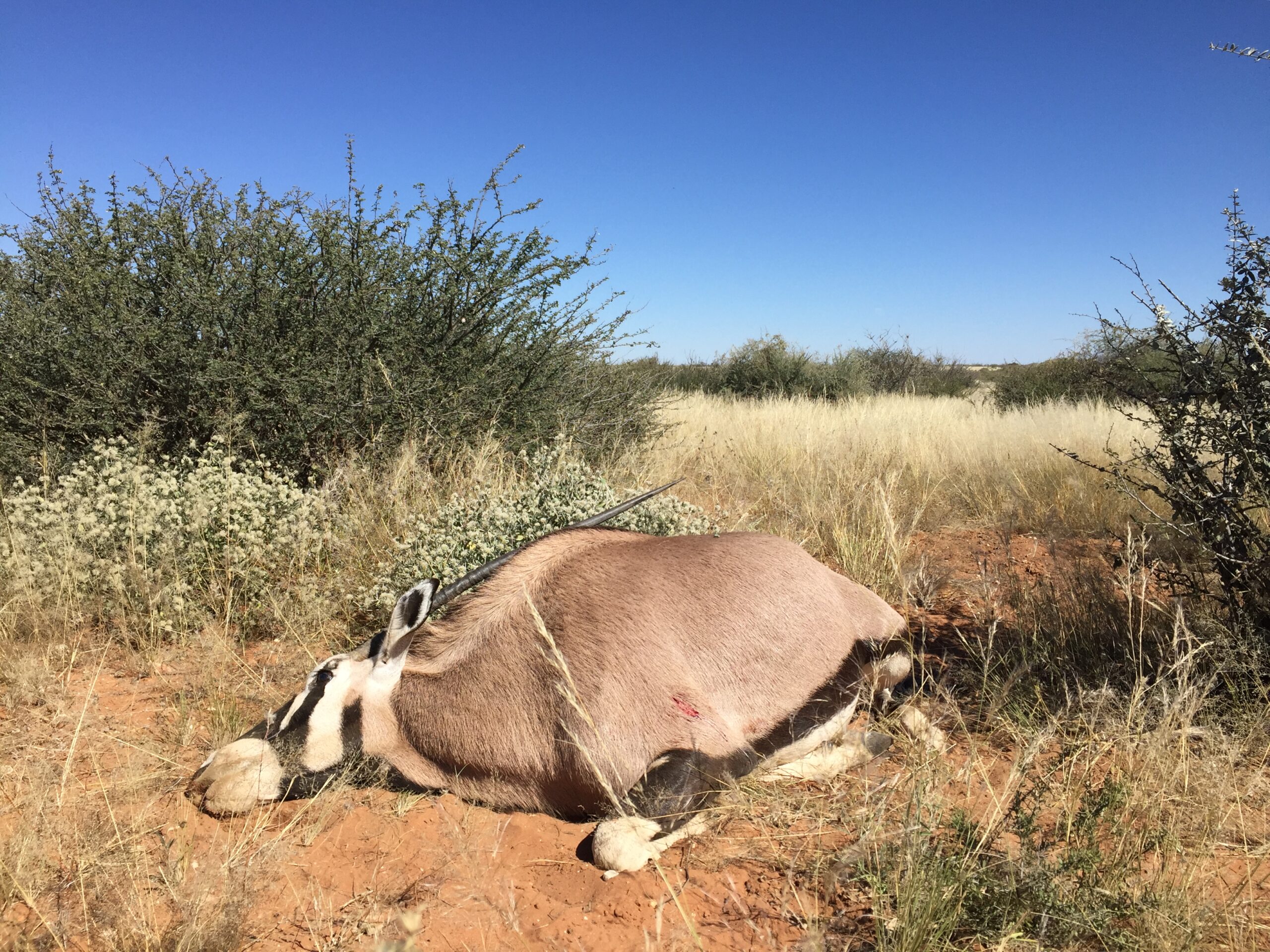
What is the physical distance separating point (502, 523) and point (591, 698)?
187 cm

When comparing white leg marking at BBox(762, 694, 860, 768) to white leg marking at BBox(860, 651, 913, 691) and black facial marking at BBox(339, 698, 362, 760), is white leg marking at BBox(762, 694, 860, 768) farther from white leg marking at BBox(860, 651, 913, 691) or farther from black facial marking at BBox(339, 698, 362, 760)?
black facial marking at BBox(339, 698, 362, 760)

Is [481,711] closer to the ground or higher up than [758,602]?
closer to the ground

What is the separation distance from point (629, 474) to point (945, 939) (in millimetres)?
5439

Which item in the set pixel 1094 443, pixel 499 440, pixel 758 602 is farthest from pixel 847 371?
pixel 758 602

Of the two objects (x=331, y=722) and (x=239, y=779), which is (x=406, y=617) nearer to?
(x=331, y=722)

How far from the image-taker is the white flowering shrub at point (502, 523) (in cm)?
412

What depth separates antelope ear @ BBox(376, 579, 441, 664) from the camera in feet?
8.93

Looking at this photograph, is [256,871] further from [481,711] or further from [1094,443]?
[1094,443]

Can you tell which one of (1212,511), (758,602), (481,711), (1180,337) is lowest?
(481,711)

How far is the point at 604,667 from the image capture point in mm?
2709

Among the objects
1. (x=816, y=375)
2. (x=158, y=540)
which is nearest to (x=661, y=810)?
(x=158, y=540)

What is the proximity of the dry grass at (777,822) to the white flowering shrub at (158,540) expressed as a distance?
0.63ft

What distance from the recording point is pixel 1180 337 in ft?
11.2

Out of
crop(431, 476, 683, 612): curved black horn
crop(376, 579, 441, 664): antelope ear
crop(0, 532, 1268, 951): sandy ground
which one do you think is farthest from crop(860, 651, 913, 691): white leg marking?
crop(376, 579, 441, 664): antelope ear
